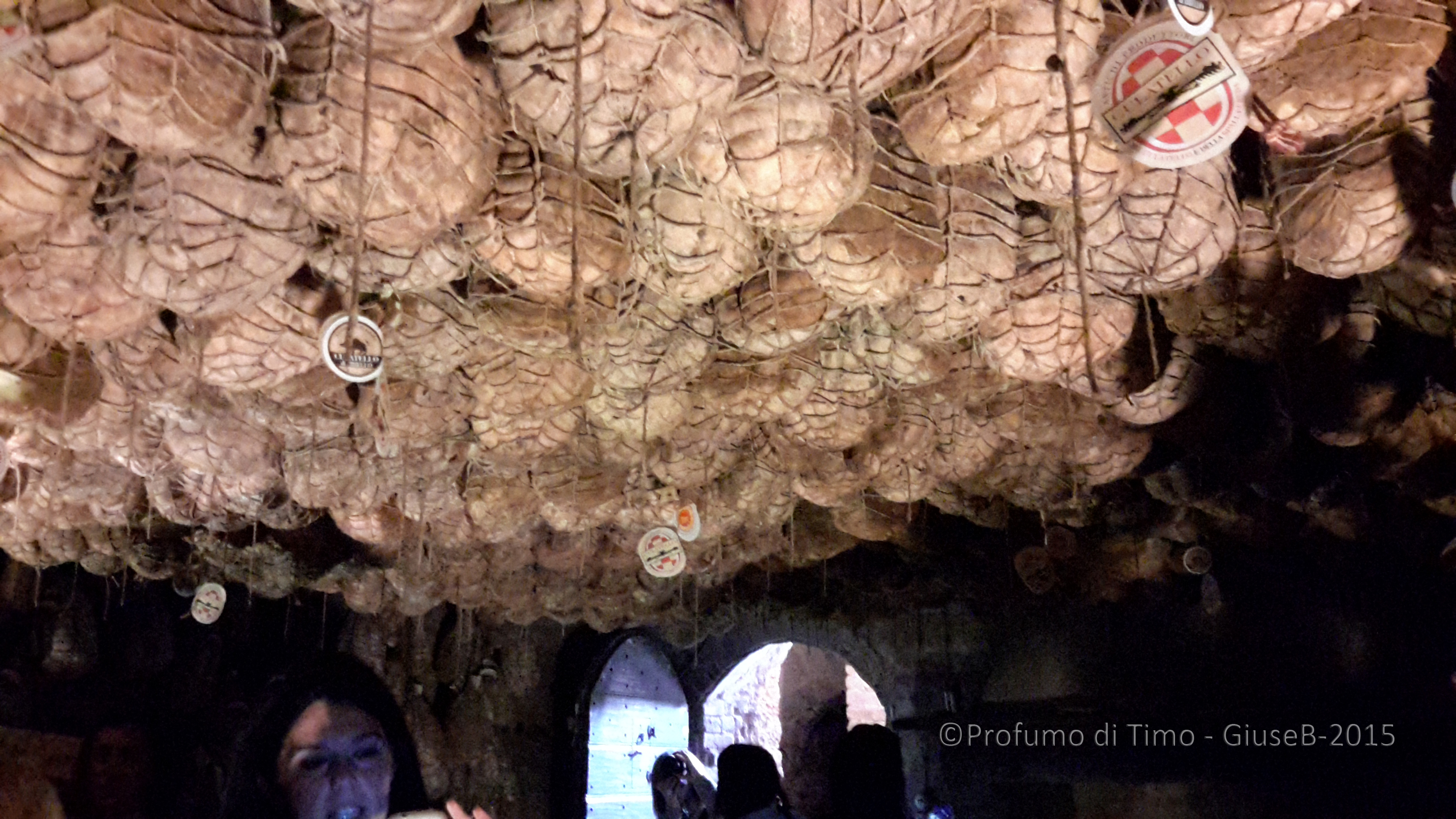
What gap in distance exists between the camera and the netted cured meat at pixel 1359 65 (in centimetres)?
125

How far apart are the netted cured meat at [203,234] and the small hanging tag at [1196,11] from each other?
3.97ft

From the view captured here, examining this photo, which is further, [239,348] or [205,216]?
[239,348]

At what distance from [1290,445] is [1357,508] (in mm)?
438

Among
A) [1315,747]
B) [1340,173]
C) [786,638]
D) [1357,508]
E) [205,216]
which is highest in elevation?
[1340,173]

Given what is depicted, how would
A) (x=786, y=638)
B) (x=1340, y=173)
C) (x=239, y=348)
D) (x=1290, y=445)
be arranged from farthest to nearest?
(x=786, y=638), (x=1290, y=445), (x=239, y=348), (x=1340, y=173)

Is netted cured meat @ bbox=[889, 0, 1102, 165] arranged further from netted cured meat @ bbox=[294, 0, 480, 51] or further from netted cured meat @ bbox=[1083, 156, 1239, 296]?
netted cured meat @ bbox=[294, 0, 480, 51]

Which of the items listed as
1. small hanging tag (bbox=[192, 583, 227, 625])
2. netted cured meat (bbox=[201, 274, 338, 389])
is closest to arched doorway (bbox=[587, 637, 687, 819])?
small hanging tag (bbox=[192, 583, 227, 625])

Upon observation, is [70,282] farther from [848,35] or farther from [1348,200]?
[1348,200]

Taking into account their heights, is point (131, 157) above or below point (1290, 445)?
above

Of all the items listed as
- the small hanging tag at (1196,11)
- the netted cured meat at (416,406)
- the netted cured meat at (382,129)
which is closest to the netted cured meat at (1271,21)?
the small hanging tag at (1196,11)

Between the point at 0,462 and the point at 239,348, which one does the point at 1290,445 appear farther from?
the point at 0,462

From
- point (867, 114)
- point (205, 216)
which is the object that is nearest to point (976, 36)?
point (867, 114)

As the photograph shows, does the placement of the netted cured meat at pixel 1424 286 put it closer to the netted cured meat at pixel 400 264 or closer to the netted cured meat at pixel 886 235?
the netted cured meat at pixel 886 235

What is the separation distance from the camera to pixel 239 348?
1716mm
